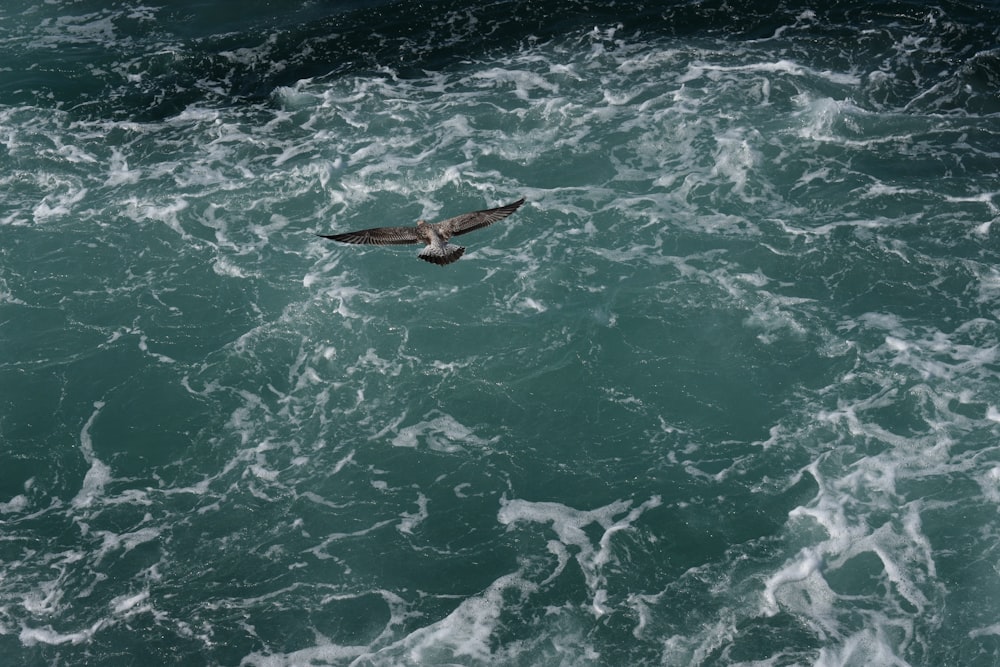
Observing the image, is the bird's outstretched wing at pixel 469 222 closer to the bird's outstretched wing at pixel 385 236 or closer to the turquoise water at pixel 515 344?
the bird's outstretched wing at pixel 385 236

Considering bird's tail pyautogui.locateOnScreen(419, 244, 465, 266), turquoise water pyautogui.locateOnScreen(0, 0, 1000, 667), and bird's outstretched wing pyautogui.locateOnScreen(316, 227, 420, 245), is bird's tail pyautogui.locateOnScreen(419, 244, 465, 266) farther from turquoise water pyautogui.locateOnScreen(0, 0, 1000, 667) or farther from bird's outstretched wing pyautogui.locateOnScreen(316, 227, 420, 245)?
turquoise water pyautogui.locateOnScreen(0, 0, 1000, 667)

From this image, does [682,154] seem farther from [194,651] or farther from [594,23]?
[194,651]

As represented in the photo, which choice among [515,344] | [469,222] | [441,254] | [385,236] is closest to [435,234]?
[441,254]

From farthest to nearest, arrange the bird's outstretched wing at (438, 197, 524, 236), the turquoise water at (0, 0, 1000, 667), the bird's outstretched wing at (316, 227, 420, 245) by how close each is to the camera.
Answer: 1. the bird's outstretched wing at (438, 197, 524, 236)
2. the bird's outstretched wing at (316, 227, 420, 245)
3. the turquoise water at (0, 0, 1000, 667)

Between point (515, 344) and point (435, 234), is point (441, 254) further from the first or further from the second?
point (515, 344)

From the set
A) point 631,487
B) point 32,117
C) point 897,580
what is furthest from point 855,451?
point 32,117

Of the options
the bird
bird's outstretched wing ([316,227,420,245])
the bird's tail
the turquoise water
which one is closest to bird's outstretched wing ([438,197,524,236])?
the bird
